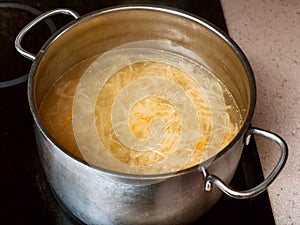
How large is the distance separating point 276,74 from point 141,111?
38 centimetres

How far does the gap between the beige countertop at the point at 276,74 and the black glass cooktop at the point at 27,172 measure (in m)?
0.04

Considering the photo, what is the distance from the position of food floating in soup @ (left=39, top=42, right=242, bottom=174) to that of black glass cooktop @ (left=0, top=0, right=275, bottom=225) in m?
0.08

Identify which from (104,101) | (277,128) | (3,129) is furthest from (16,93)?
(277,128)

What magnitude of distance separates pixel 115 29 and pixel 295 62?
0.44 m

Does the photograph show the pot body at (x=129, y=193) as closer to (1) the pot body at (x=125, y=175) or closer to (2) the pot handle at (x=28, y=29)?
(1) the pot body at (x=125, y=175)

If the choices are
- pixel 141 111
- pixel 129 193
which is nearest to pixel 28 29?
pixel 141 111

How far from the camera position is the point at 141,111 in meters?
0.98

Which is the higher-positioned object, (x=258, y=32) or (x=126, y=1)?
(x=126, y=1)

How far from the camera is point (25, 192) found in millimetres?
937

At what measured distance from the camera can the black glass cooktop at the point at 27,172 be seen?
92 centimetres

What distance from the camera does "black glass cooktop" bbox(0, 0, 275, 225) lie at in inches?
36.1

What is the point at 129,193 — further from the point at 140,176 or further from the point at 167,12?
the point at 167,12

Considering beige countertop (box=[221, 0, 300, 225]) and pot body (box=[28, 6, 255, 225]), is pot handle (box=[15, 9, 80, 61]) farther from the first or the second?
beige countertop (box=[221, 0, 300, 225])

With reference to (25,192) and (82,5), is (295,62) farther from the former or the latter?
(25,192)
